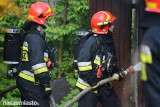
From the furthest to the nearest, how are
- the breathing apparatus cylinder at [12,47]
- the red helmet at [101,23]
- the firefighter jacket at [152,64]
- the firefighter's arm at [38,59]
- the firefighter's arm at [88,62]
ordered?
the red helmet at [101,23], the breathing apparatus cylinder at [12,47], the firefighter's arm at [88,62], the firefighter's arm at [38,59], the firefighter jacket at [152,64]

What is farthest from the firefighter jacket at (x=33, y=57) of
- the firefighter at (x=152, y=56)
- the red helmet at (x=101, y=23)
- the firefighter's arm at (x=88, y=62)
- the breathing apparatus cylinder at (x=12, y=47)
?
the firefighter at (x=152, y=56)

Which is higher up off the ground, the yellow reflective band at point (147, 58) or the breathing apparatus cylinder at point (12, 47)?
the yellow reflective band at point (147, 58)

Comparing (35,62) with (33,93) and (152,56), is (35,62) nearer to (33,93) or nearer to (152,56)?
(33,93)

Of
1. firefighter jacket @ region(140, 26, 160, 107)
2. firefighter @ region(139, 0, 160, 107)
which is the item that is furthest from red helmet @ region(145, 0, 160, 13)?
firefighter jacket @ region(140, 26, 160, 107)

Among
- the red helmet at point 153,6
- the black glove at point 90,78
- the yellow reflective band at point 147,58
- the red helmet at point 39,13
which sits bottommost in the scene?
the black glove at point 90,78

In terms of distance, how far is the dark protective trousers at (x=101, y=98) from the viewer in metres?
6.77

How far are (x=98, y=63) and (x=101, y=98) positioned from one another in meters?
0.62

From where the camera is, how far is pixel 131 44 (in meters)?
8.32

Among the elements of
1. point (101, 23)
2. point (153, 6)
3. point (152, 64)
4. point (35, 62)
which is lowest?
point (35, 62)

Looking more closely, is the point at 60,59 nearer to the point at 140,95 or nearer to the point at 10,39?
the point at 140,95

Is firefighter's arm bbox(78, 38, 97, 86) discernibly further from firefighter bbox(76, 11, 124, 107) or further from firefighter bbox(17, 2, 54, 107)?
firefighter bbox(17, 2, 54, 107)

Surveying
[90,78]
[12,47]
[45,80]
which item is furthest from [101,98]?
[12,47]

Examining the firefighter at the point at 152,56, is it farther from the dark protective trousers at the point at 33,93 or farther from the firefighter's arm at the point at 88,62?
the dark protective trousers at the point at 33,93

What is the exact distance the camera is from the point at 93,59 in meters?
6.61
